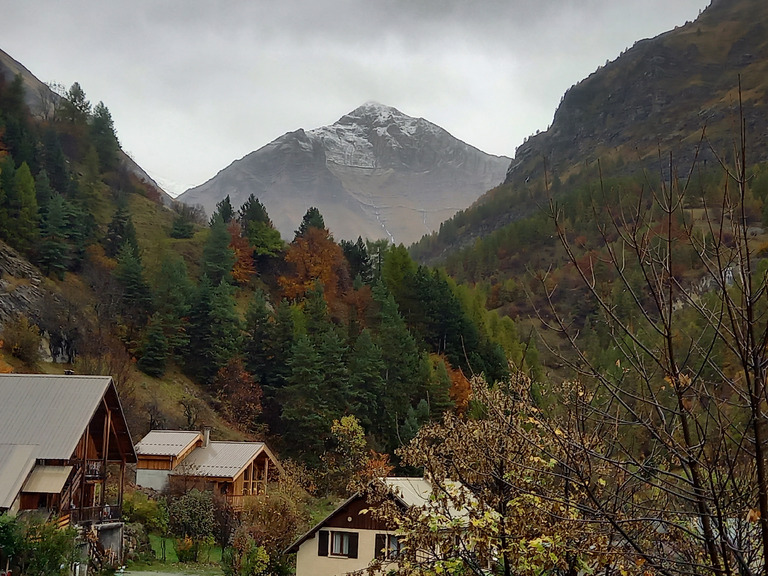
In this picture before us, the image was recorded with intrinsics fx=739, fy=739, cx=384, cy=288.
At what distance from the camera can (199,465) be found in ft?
120

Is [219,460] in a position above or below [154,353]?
below

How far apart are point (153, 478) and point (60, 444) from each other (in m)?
14.4

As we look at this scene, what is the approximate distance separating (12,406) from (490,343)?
4384 cm

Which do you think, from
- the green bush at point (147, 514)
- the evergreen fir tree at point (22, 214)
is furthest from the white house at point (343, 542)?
the evergreen fir tree at point (22, 214)

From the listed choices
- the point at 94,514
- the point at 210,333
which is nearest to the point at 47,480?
the point at 94,514

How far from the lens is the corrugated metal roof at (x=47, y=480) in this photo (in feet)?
72.9

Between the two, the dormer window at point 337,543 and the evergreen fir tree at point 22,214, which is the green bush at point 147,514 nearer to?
the dormer window at point 337,543

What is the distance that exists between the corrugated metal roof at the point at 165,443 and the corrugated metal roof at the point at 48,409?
442 inches

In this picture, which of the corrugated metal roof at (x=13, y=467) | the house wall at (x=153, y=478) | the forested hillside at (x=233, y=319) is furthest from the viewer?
the forested hillside at (x=233, y=319)

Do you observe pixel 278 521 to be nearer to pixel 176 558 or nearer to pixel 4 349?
pixel 176 558

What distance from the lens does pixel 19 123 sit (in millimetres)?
64125

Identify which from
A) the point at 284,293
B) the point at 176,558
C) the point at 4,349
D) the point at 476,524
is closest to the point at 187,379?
the point at 4,349

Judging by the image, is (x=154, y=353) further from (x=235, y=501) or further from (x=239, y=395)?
(x=235, y=501)

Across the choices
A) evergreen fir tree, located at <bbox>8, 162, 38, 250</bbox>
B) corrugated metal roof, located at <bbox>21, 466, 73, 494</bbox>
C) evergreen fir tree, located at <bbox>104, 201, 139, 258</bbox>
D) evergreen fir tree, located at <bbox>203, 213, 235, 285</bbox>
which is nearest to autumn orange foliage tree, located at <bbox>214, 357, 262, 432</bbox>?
evergreen fir tree, located at <bbox>203, 213, 235, 285</bbox>
